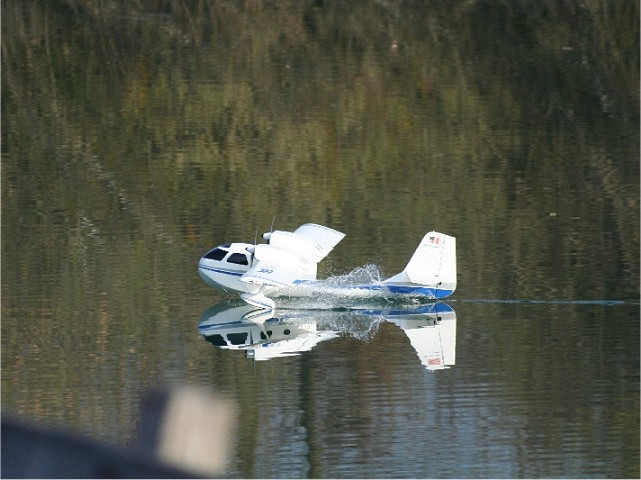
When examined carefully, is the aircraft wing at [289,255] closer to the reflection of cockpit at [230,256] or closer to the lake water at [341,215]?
the reflection of cockpit at [230,256]

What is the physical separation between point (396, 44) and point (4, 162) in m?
14.4

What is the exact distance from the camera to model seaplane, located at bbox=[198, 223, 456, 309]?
18.3 m

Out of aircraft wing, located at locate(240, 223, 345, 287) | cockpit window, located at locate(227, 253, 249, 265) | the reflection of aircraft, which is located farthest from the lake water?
cockpit window, located at locate(227, 253, 249, 265)

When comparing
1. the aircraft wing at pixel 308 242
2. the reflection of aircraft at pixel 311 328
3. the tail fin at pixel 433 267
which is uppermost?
the aircraft wing at pixel 308 242

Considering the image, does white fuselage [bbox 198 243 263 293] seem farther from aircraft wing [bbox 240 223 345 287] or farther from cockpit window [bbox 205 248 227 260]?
aircraft wing [bbox 240 223 345 287]

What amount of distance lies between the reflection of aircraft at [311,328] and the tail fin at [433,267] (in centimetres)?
45

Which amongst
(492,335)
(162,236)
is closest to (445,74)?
(162,236)

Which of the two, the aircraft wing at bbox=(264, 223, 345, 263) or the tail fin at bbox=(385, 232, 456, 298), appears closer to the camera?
the tail fin at bbox=(385, 232, 456, 298)

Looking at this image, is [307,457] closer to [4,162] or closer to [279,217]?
[279,217]

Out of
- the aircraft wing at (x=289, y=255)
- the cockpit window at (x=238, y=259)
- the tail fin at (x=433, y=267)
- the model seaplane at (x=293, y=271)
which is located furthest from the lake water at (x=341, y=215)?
the cockpit window at (x=238, y=259)

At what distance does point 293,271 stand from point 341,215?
5.30 metres

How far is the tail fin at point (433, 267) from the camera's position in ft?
59.8

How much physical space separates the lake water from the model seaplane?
37cm

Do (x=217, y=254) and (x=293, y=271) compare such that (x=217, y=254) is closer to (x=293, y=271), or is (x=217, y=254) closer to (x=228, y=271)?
(x=228, y=271)
